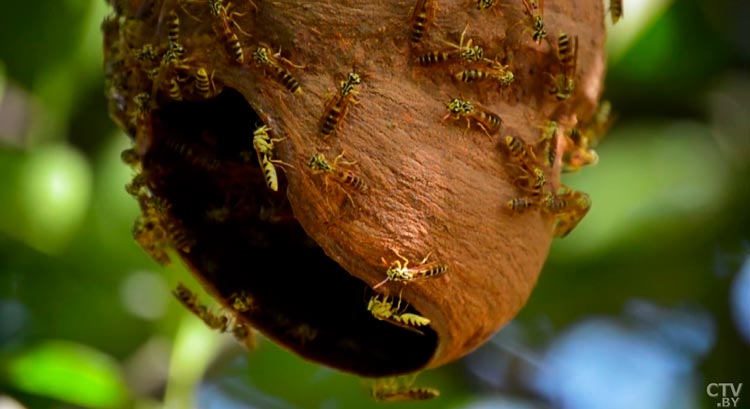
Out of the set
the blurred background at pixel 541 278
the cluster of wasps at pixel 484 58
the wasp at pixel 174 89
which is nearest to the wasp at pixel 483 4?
the cluster of wasps at pixel 484 58

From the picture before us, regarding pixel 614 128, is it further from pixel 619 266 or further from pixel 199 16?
pixel 199 16

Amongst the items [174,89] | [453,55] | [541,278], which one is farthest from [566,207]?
[541,278]

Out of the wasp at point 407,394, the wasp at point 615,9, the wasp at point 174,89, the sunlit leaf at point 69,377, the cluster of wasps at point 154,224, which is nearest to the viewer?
the wasp at point 174,89

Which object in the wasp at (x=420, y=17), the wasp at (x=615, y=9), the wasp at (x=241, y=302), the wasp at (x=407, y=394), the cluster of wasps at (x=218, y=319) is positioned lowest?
the wasp at (x=407, y=394)

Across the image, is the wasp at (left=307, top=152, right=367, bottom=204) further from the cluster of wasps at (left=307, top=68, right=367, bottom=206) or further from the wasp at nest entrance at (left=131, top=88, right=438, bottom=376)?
the wasp at nest entrance at (left=131, top=88, right=438, bottom=376)

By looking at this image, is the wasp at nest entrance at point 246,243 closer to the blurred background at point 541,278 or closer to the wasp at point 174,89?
the wasp at point 174,89
